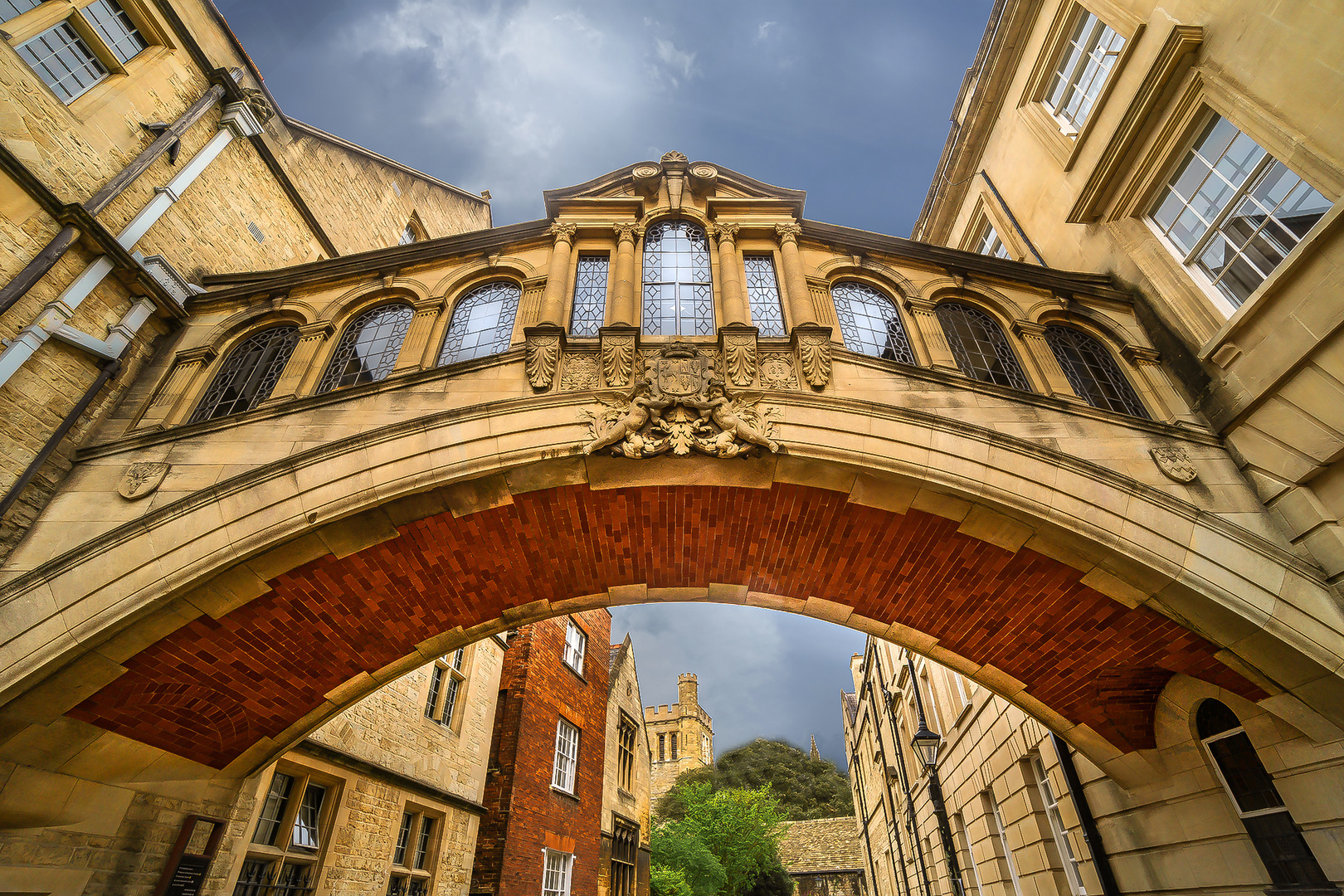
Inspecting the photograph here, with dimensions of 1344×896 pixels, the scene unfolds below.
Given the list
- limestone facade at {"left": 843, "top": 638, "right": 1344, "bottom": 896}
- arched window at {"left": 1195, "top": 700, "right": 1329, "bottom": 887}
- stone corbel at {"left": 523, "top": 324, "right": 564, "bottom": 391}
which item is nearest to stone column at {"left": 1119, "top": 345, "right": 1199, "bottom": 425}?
limestone facade at {"left": 843, "top": 638, "right": 1344, "bottom": 896}

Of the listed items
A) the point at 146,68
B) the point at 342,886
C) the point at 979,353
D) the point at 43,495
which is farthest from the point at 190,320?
the point at 979,353

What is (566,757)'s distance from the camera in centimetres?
1582

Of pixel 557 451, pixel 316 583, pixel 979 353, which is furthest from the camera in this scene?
pixel 979 353

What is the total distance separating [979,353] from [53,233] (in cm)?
1018

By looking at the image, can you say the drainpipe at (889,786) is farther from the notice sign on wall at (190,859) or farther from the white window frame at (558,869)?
the notice sign on wall at (190,859)

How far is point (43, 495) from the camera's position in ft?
19.3

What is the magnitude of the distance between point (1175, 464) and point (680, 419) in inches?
184

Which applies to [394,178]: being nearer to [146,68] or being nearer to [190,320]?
[146,68]

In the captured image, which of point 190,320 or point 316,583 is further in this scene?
point 190,320

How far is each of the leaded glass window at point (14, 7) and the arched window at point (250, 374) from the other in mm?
3943

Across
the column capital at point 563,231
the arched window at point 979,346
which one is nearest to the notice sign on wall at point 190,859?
the column capital at point 563,231

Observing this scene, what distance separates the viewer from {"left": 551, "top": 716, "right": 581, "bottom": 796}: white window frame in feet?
49.9

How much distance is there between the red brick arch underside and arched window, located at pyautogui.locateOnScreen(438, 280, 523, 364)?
6.54 feet

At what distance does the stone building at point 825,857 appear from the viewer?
39.1 metres
